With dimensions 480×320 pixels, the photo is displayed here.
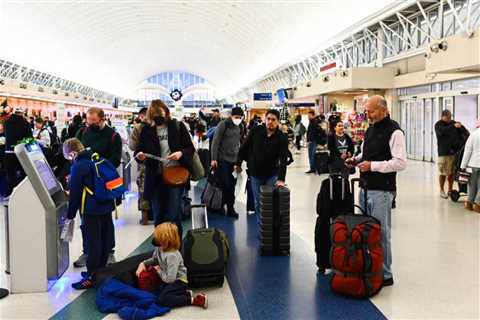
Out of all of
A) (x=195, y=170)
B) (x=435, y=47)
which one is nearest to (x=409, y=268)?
(x=195, y=170)

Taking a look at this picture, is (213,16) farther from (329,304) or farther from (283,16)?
(329,304)

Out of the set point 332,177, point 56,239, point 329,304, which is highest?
point 332,177

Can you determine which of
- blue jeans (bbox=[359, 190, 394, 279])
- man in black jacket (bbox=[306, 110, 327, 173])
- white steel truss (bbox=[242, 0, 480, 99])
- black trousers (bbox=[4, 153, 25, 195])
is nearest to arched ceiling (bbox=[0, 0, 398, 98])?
white steel truss (bbox=[242, 0, 480, 99])

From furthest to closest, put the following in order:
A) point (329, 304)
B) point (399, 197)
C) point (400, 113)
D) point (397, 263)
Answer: point (400, 113), point (399, 197), point (397, 263), point (329, 304)

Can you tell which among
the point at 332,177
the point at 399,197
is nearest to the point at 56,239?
the point at 332,177

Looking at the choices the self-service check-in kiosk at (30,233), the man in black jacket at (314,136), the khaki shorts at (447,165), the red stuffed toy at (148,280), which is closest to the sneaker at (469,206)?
the khaki shorts at (447,165)

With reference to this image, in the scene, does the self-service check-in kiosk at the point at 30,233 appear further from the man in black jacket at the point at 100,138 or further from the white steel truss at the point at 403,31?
the white steel truss at the point at 403,31

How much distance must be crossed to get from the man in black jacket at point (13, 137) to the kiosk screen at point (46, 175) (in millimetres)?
4513

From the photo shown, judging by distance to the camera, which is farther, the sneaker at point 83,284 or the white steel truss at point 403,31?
the white steel truss at point 403,31

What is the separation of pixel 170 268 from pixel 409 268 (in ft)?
8.12

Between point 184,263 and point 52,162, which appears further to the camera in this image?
point 52,162

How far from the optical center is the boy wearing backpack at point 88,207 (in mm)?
4352

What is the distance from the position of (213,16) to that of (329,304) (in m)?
34.9

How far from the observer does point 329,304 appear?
12.9 feet
